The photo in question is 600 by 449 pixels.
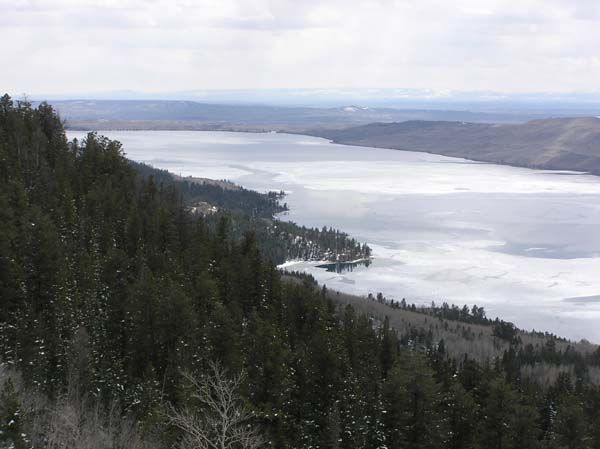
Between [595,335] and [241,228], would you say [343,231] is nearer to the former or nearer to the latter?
[241,228]

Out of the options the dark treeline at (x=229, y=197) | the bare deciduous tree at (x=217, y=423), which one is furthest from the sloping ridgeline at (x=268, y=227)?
the bare deciduous tree at (x=217, y=423)

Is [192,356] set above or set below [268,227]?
above

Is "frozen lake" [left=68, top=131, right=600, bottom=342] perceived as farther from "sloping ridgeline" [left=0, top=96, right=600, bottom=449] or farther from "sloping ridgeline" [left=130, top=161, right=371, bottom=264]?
"sloping ridgeline" [left=0, top=96, right=600, bottom=449]

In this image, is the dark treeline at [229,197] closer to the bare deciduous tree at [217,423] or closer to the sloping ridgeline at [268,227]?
the sloping ridgeline at [268,227]

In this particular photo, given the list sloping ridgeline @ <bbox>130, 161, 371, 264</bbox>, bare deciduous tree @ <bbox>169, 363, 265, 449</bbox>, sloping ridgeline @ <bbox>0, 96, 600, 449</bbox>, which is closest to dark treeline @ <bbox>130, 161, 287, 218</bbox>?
sloping ridgeline @ <bbox>130, 161, 371, 264</bbox>

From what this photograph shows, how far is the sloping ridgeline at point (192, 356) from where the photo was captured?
98.4ft

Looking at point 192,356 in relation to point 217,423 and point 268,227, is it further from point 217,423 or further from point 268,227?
point 268,227

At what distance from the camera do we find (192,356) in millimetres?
34562

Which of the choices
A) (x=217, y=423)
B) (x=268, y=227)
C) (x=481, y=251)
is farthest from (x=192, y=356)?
(x=268, y=227)

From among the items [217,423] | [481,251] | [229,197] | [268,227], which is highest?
[217,423]

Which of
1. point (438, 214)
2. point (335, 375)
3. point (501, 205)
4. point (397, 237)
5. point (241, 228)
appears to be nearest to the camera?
point (335, 375)

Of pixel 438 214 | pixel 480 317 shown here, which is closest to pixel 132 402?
pixel 480 317

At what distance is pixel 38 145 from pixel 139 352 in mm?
30433

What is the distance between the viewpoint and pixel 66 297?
35906 millimetres
